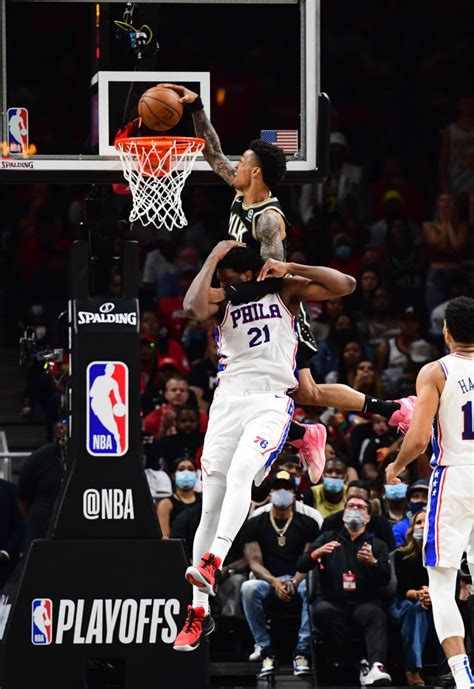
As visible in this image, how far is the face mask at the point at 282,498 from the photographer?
42.9ft

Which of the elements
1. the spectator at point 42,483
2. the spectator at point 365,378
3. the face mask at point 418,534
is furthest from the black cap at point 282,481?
the spectator at point 365,378

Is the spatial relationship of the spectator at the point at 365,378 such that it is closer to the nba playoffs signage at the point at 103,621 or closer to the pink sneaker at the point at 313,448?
the nba playoffs signage at the point at 103,621

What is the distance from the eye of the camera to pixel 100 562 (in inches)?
438

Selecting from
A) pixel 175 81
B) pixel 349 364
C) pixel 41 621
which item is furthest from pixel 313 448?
pixel 349 364

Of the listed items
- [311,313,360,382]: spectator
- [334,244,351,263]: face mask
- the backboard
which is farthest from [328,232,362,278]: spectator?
the backboard

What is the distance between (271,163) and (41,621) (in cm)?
377

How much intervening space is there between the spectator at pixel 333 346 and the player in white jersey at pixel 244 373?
6665 mm

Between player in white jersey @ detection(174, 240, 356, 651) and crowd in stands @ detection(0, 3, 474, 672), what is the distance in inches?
89.8

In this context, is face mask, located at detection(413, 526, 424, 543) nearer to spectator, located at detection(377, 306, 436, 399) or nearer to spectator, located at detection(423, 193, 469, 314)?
spectator, located at detection(377, 306, 436, 399)

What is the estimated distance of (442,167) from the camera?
19516mm

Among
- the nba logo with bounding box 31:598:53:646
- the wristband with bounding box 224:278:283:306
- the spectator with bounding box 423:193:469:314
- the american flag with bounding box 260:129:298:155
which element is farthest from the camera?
the spectator with bounding box 423:193:469:314

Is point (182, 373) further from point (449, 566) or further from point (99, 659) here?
point (449, 566)

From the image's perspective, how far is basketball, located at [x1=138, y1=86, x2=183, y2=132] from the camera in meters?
9.87

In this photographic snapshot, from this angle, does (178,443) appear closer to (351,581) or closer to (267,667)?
(351,581)
